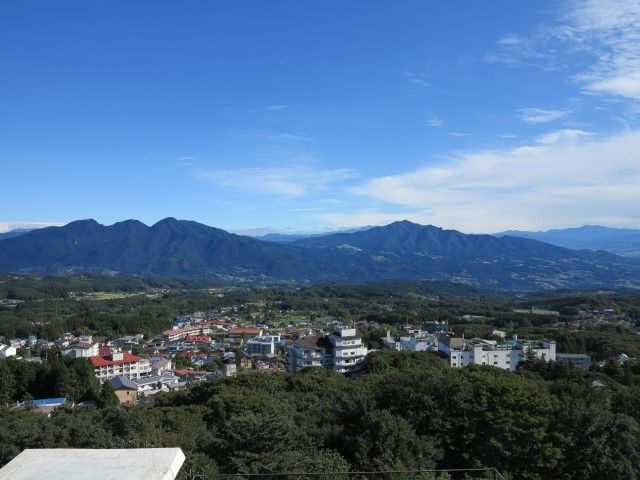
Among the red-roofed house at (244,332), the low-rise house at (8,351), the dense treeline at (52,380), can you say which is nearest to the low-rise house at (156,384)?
the dense treeline at (52,380)

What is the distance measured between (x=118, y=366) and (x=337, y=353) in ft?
42.9

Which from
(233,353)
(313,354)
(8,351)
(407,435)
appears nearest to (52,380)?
(313,354)

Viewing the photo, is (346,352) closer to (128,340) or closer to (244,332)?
(244,332)

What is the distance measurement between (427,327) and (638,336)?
16880 mm

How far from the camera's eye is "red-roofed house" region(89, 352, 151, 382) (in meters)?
29.6

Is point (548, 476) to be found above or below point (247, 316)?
above

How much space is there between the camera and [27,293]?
7888 centimetres

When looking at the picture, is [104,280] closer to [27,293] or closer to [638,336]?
[27,293]

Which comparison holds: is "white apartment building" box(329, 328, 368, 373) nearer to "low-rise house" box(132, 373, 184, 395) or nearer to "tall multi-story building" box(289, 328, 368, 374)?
"tall multi-story building" box(289, 328, 368, 374)

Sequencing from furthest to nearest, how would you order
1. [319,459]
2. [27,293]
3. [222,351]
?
[27,293]
[222,351]
[319,459]

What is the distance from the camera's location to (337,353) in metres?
26.6

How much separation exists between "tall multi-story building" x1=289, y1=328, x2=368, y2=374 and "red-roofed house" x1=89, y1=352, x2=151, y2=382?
10.2m

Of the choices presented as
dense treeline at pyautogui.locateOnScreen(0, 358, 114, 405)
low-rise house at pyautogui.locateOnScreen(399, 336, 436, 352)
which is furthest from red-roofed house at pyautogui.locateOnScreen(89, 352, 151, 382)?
low-rise house at pyautogui.locateOnScreen(399, 336, 436, 352)

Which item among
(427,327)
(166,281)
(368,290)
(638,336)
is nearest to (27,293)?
(166,281)
